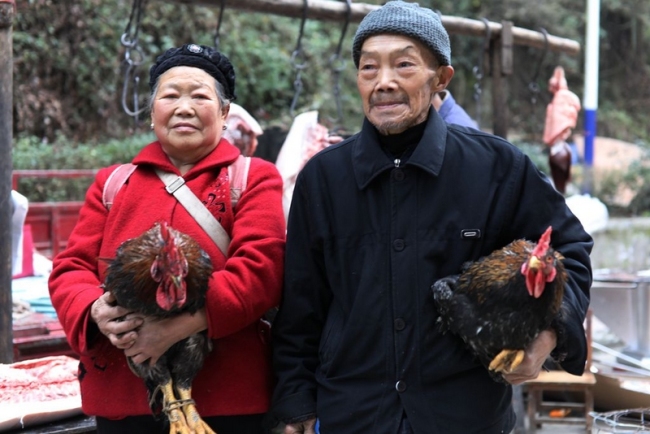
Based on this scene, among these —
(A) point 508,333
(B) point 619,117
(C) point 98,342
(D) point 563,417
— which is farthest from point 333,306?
(B) point 619,117

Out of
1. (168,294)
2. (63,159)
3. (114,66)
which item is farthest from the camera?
(114,66)

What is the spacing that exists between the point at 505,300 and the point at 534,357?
7.5 inches

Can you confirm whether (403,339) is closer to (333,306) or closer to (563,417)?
(333,306)

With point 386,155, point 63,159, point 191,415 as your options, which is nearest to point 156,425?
point 191,415

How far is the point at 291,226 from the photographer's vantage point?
8.17 feet

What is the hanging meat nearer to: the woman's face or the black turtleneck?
the black turtleneck

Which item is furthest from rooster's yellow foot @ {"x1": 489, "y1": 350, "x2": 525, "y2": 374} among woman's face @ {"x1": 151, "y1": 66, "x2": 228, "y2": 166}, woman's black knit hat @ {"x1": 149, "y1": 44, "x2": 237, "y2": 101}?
woman's black knit hat @ {"x1": 149, "y1": 44, "x2": 237, "y2": 101}

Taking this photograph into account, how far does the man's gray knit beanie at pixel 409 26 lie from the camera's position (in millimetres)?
2277

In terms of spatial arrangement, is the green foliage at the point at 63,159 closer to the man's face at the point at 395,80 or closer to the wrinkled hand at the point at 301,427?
the wrinkled hand at the point at 301,427

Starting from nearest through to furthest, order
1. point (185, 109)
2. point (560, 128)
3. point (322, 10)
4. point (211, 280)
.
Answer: point (211, 280)
point (185, 109)
point (322, 10)
point (560, 128)

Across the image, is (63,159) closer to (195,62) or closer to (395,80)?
(195,62)

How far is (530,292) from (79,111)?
36.0 ft

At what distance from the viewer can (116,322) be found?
228cm

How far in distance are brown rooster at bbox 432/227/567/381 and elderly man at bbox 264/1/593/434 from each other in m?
0.06
